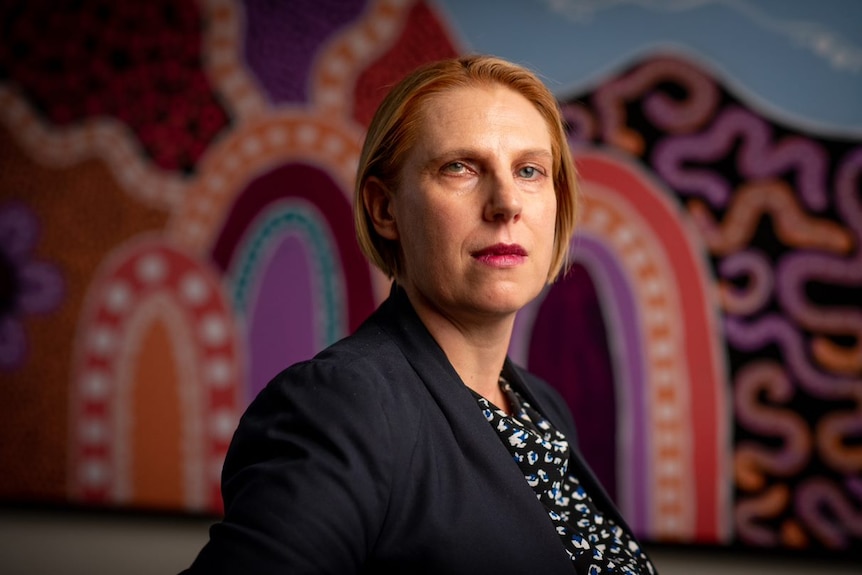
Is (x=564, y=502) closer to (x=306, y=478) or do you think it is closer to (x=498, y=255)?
(x=498, y=255)

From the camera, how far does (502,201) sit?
2.81 feet

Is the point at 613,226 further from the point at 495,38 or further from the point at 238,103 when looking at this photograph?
the point at 238,103

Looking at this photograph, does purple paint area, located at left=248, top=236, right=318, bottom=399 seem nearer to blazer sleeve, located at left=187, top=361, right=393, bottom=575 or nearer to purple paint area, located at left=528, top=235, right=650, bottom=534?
purple paint area, located at left=528, top=235, right=650, bottom=534

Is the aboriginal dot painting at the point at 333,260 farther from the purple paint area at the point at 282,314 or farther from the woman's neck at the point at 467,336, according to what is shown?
the woman's neck at the point at 467,336

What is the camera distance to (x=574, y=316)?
1.81 meters

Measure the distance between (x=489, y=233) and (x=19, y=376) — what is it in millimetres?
1685

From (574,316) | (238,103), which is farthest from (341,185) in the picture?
(574,316)

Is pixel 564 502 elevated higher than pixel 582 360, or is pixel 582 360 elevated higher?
pixel 582 360

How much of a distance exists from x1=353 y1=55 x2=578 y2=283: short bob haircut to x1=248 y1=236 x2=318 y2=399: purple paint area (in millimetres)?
935

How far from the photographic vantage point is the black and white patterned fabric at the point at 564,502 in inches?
33.4

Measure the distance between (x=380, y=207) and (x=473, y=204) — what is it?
0.15 metres

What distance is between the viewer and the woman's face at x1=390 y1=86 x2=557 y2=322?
87 cm

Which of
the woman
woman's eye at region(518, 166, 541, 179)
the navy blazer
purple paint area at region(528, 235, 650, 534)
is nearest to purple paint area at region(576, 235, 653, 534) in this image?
purple paint area at region(528, 235, 650, 534)

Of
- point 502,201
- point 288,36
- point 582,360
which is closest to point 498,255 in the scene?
point 502,201
